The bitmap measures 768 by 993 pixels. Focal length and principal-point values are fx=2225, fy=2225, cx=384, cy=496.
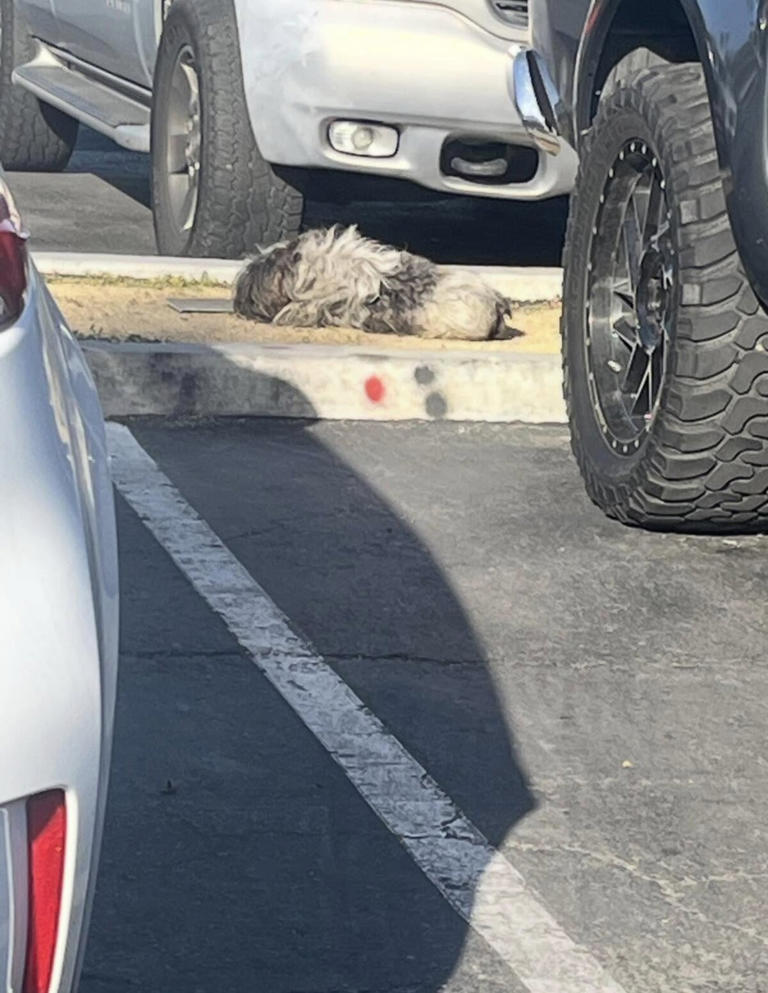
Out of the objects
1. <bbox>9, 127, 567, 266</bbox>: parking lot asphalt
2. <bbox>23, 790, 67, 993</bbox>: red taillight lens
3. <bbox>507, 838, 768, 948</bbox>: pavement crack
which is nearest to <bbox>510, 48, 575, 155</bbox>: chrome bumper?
<bbox>9, 127, 567, 266</bbox>: parking lot asphalt

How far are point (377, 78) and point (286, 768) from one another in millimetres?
3368

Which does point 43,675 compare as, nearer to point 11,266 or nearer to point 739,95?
point 11,266

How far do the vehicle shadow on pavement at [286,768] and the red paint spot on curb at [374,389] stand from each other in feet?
1.97

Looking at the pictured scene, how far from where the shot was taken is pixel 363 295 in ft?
21.4

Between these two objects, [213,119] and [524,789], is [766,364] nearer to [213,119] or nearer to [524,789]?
[524,789]

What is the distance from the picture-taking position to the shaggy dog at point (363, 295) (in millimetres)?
6441

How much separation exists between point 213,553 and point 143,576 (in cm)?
23

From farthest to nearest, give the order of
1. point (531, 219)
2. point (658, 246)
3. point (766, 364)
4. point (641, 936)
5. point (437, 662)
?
point (531, 219) → point (658, 246) → point (766, 364) → point (437, 662) → point (641, 936)

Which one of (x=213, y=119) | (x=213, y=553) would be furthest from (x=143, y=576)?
(x=213, y=119)

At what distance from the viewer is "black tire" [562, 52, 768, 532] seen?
177 inches

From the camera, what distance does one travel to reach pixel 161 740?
3760mm

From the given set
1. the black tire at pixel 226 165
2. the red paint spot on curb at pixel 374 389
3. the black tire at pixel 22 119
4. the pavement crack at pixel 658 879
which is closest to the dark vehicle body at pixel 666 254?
the red paint spot on curb at pixel 374 389

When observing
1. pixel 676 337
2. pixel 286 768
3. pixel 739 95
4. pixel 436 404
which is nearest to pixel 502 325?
pixel 436 404

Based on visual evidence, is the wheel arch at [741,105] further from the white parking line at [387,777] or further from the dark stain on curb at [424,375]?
the dark stain on curb at [424,375]
